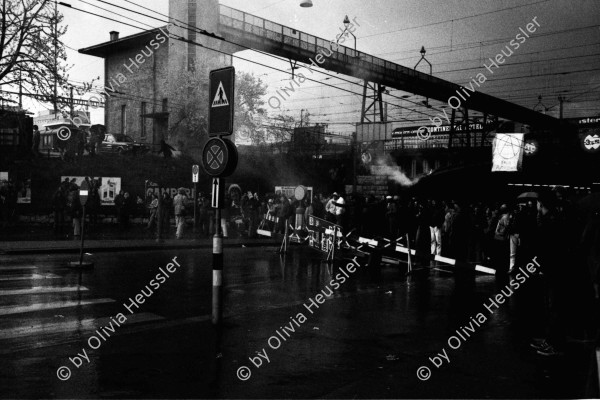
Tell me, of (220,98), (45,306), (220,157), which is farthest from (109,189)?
(220,157)

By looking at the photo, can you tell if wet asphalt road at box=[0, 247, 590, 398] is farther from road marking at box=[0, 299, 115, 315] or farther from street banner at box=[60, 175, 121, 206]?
street banner at box=[60, 175, 121, 206]

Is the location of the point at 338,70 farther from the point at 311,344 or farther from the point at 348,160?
the point at 311,344

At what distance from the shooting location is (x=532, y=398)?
5.08 meters

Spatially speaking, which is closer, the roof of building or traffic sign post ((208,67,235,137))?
traffic sign post ((208,67,235,137))

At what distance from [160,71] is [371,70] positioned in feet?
59.8

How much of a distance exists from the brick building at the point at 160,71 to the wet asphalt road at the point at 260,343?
28129 mm

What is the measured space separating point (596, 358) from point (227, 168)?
16.7 ft

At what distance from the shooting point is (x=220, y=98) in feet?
A: 25.5

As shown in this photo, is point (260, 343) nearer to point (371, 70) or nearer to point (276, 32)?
point (276, 32)

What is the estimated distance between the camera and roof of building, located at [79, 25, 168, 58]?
150 feet

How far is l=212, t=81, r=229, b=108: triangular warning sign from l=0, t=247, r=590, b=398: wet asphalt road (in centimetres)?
310

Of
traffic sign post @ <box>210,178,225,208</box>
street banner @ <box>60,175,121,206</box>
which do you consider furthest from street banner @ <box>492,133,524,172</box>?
traffic sign post @ <box>210,178,225,208</box>

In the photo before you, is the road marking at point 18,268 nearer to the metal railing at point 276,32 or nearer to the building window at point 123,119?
the metal railing at point 276,32

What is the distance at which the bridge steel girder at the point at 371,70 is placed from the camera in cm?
3456
